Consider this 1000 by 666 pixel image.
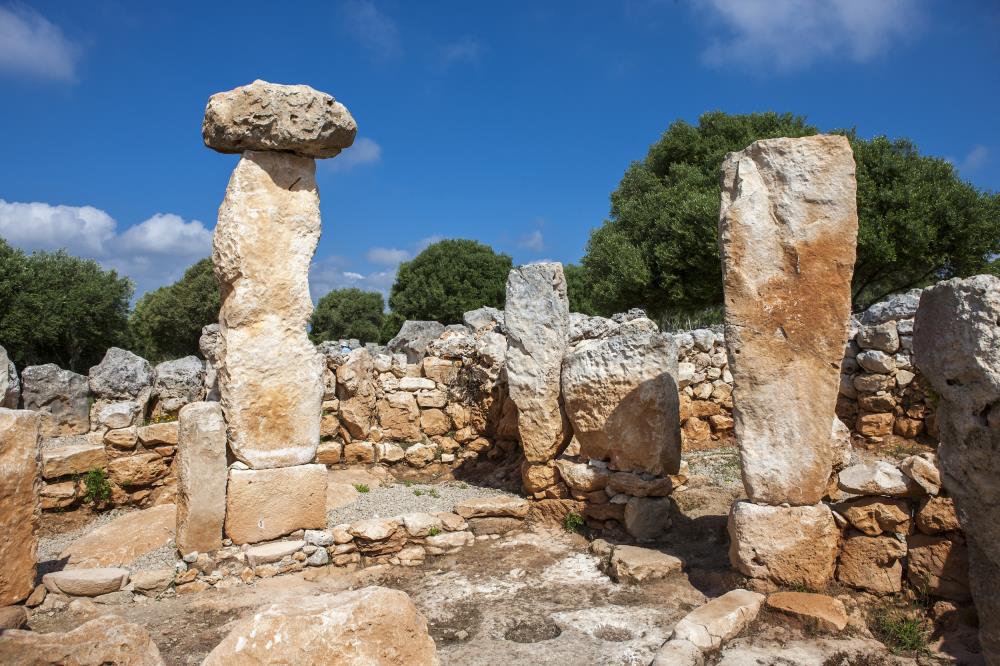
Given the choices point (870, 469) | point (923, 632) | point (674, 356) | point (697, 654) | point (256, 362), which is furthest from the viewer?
point (674, 356)

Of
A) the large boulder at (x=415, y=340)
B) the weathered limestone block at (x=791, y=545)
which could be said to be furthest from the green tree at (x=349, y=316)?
the weathered limestone block at (x=791, y=545)

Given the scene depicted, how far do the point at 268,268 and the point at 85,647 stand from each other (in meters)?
3.31

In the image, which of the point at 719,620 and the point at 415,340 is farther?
the point at 415,340

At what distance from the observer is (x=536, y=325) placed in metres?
6.73

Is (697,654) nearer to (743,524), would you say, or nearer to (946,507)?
(743,524)

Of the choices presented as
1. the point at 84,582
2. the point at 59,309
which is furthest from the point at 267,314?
the point at 59,309

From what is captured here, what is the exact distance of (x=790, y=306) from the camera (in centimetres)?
445

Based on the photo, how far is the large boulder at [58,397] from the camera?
28.8 feet

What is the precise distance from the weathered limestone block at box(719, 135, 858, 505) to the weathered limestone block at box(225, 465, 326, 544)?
134 inches

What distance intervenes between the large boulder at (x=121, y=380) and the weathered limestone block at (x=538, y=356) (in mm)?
5322

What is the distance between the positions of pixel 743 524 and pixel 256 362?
12.6 feet

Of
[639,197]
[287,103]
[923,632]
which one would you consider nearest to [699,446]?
[923,632]

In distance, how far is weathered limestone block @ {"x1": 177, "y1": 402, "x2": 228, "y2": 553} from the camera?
5012 mm

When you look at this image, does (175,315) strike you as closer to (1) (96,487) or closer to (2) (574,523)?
(1) (96,487)
